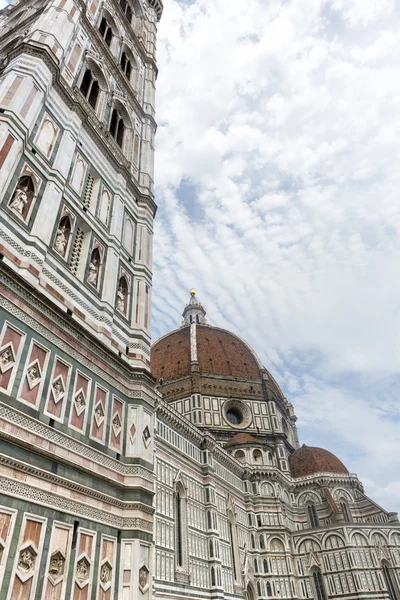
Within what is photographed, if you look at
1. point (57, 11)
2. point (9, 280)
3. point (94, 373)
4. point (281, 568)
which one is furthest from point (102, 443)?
point (281, 568)

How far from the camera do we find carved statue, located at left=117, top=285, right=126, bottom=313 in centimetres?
1182

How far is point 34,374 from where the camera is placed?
7848 millimetres

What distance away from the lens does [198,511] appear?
33.2 m

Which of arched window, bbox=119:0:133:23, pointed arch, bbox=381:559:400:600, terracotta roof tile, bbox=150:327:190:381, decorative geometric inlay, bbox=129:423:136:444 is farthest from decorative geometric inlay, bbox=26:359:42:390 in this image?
Answer: terracotta roof tile, bbox=150:327:190:381

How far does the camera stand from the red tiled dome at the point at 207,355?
60.1m

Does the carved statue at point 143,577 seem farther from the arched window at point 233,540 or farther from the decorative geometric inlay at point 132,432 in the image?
the arched window at point 233,540

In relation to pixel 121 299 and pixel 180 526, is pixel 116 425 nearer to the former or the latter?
pixel 121 299

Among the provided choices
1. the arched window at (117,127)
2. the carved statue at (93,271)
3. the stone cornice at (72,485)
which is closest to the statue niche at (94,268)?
the carved statue at (93,271)

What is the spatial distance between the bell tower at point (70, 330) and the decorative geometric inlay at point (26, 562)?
0.8 inches

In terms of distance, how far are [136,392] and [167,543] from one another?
69.6 ft

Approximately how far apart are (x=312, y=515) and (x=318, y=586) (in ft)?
22.3

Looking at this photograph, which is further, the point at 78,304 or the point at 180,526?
the point at 180,526

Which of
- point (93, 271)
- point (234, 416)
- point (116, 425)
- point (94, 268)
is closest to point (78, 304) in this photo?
point (93, 271)

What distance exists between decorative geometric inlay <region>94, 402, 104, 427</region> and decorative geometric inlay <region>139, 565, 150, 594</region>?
2.86m
